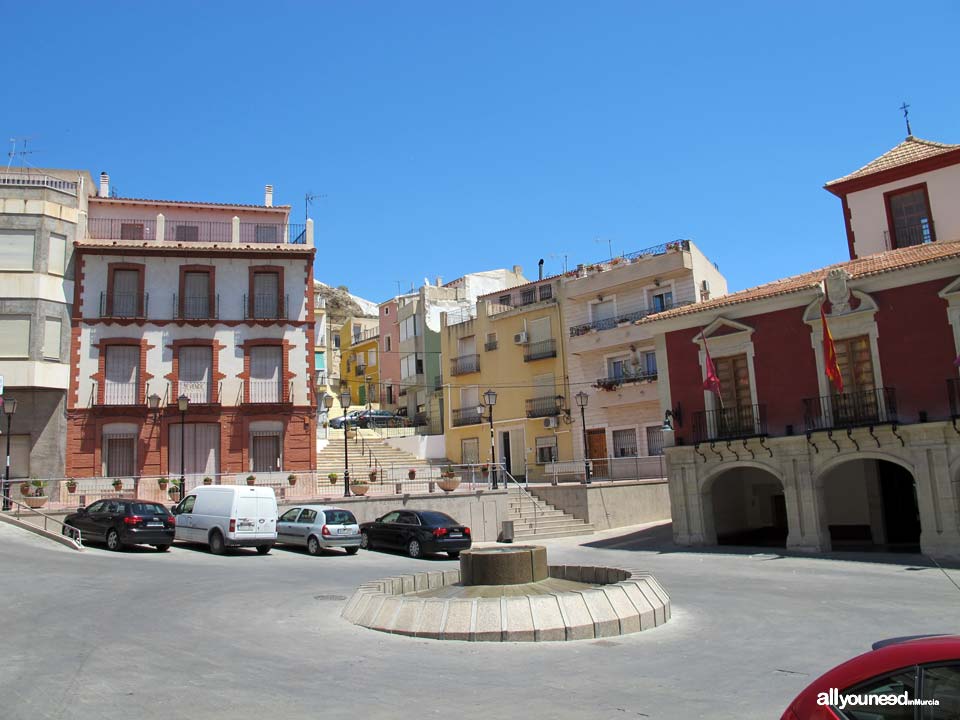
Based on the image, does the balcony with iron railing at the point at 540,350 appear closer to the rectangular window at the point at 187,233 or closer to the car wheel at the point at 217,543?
the rectangular window at the point at 187,233

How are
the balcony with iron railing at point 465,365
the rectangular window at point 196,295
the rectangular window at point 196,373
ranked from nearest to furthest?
the rectangular window at point 196,373, the rectangular window at point 196,295, the balcony with iron railing at point 465,365

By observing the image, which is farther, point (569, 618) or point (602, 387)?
point (602, 387)

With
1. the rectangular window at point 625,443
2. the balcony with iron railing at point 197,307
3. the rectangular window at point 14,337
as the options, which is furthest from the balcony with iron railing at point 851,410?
the rectangular window at point 14,337

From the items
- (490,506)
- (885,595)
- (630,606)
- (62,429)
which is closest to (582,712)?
(630,606)

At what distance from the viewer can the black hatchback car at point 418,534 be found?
74.7ft

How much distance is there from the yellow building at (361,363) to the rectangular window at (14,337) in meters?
30.4

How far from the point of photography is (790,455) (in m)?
23.1

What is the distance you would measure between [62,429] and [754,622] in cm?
2952

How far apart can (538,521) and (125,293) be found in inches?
796

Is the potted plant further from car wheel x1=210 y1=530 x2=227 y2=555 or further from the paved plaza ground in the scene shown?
the paved plaza ground

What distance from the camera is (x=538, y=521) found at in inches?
1178

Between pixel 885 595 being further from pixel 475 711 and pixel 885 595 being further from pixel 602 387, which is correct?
pixel 602 387

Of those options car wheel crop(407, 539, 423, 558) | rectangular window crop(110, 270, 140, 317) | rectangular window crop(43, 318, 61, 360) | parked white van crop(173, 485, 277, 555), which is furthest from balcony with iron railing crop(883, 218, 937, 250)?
rectangular window crop(43, 318, 61, 360)

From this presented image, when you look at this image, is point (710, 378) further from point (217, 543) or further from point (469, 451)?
point (469, 451)
